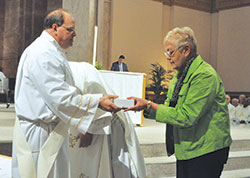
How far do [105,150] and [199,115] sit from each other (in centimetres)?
107

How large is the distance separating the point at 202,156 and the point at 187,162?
14 cm

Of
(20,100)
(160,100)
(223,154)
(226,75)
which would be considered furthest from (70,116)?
(226,75)

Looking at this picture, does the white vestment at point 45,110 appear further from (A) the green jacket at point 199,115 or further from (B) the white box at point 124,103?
(A) the green jacket at point 199,115

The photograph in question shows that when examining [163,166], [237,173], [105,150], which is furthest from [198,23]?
[105,150]

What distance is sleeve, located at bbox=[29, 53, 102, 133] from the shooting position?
2320 mm

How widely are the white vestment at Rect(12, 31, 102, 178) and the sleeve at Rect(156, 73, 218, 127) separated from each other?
0.52 meters

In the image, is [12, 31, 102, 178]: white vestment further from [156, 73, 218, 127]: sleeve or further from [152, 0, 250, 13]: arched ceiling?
[152, 0, 250, 13]: arched ceiling

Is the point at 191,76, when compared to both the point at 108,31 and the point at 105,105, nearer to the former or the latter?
the point at 105,105

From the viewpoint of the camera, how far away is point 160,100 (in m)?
13.0

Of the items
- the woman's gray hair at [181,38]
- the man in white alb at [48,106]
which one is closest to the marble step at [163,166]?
the man in white alb at [48,106]

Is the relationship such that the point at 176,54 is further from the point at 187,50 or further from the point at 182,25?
the point at 182,25

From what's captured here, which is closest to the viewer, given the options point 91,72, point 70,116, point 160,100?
point 70,116

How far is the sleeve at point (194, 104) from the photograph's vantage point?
239 centimetres

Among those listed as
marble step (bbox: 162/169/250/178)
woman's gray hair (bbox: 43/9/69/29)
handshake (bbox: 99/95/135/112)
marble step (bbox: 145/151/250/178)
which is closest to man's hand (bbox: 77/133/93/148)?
handshake (bbox: 99/95/135/112)
